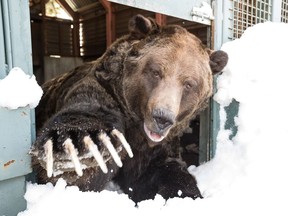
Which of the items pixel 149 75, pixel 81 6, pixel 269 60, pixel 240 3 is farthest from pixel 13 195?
pixel 81 6

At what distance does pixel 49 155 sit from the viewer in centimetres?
139

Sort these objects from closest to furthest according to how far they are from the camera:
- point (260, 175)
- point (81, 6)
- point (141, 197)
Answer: point (260, 175) → point (141, 197) → point (81, 6)

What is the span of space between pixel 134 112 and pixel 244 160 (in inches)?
33.0

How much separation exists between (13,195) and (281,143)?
176 centimetres

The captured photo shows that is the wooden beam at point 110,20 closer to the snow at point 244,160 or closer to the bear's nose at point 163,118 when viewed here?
the snow at point 244,160

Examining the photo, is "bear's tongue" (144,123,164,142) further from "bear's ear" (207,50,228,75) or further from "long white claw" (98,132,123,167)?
"bear's ear" (207,50,228,75)

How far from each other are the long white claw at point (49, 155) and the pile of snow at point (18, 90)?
21cm

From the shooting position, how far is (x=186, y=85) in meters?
2.18

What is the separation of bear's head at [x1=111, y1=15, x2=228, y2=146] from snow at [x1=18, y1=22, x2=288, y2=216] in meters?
0.31

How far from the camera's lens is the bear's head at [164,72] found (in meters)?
1.98

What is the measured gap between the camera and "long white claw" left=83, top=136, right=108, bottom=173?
4.75 ft

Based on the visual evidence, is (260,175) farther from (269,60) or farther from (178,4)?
(178,4)

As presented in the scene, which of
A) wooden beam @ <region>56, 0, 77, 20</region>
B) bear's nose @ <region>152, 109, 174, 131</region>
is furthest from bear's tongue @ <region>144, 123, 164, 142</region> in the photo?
wooden beam @ <region>56, 0, 77, 20</region>

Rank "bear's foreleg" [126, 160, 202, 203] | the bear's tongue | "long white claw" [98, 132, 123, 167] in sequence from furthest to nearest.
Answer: "bear's foreleg" [126, 160, 202, 203], the bear's tongue, "long white claw" [98, 132, 123, 167]
